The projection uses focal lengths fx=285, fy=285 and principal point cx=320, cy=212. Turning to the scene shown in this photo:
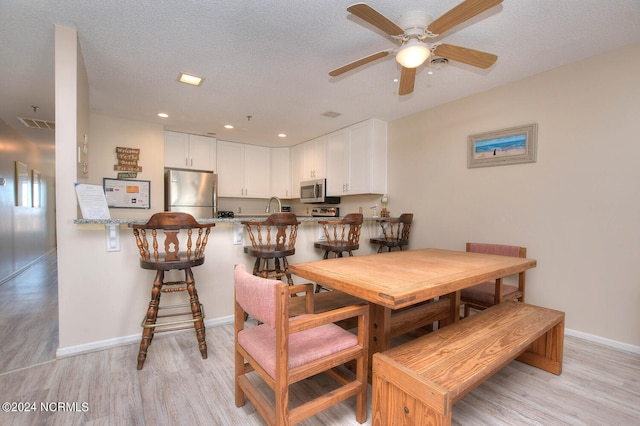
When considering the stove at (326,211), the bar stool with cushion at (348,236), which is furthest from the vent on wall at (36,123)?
the bar stool with cushion at (348,236)

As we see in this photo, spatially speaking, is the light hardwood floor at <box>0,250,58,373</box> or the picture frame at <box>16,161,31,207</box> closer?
the light hardwood floor at <box>0,250,58,373</box>

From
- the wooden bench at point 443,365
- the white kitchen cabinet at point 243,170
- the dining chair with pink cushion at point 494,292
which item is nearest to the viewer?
the wooden bench at point 443,365

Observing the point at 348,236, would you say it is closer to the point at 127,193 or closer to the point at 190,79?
the point at 190,79

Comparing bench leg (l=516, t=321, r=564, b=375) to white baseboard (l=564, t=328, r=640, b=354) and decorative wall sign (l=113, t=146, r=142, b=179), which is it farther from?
decorative wall sign (l=113, t=146, r=142, b=179)

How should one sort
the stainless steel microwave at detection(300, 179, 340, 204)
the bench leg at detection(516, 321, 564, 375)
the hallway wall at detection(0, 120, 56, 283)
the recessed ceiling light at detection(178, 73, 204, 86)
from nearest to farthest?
the bench leg at detection(516, 321, 564, 375) → the recessed ceiling light at detection(178, 73, 204, 86) → the hallway wall at detection(0, 120, 56, 283) → the stainless steel microwave at detection(300, 179, 340, 204)

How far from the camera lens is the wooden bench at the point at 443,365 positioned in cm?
104

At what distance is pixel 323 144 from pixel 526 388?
4.00 m

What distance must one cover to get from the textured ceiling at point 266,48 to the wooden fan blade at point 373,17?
0.24m

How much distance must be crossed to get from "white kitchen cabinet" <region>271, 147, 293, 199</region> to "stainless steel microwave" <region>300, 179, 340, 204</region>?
63 centimetres

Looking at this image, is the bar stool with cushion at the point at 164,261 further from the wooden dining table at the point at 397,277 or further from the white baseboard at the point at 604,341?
the white baseboard at the point at 604,341

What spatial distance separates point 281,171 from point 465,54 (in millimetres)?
4276

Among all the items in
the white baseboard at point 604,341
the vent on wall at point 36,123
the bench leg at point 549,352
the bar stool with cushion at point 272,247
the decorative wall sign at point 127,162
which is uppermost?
the vent on wall at point 36,123

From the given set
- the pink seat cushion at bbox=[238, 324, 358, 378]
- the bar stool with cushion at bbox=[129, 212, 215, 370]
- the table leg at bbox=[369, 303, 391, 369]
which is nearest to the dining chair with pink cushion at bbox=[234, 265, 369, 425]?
the pink seat cushion at bbox=[238, 324, 358, 378]

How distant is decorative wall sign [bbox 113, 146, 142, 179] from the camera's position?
390cm
